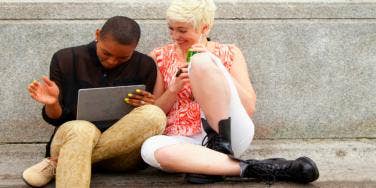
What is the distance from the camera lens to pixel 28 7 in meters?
4.96

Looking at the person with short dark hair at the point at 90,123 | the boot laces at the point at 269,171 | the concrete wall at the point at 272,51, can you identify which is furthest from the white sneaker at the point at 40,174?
the boot laces at the point at 269,171

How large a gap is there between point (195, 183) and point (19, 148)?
1.65m

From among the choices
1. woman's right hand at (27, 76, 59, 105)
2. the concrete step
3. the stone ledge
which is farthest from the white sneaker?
the stone ledge

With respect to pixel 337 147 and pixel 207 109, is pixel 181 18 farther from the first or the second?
pixel 337 147

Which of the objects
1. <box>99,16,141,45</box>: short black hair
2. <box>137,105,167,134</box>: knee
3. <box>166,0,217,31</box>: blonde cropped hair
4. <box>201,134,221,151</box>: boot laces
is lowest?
<box>201,134,221,151</box>: boot laces

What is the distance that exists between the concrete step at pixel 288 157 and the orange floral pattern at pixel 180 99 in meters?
0.32

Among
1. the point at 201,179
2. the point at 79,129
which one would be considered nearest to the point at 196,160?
the point at 201,179

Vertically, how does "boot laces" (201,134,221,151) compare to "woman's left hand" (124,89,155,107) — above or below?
below

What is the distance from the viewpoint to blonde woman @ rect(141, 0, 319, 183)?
387 cm

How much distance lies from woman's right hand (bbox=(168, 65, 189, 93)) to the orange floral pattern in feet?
0.59

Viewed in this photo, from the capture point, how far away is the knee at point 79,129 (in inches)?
148

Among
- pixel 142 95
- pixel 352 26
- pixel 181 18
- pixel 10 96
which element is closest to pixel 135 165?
pixel 142 95

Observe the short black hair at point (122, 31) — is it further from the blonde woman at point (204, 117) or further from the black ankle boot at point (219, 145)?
the black ankle boot at point (219, 145)

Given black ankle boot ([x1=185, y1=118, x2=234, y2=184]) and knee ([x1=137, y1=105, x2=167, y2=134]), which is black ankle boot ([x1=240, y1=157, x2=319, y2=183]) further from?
knee ([x1=137, y1=105, x2=167, y2=134])
